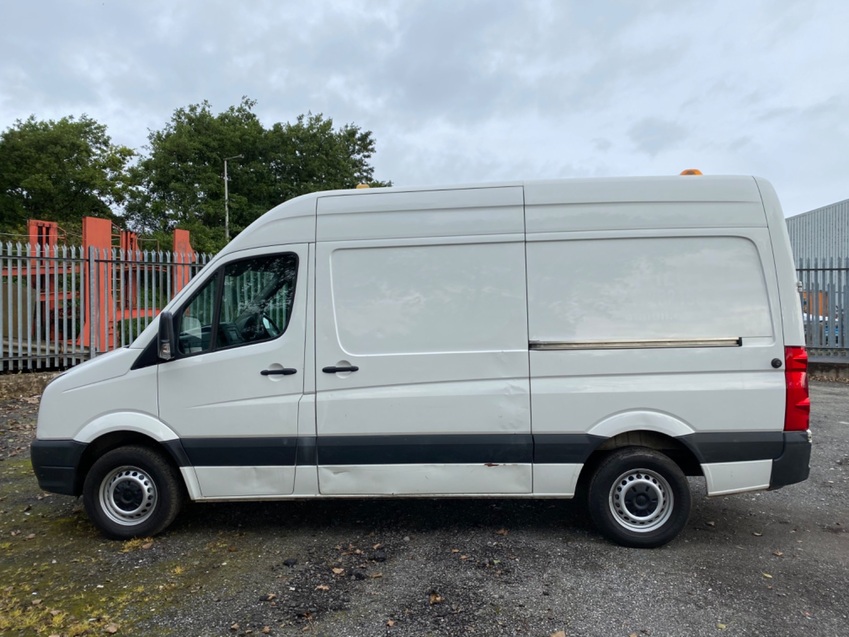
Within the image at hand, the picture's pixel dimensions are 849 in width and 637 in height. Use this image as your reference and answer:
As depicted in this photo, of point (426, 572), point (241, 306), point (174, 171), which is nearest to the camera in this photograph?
point (426, 572)

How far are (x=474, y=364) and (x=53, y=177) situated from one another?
113ft

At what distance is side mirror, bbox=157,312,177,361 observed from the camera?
4.09m

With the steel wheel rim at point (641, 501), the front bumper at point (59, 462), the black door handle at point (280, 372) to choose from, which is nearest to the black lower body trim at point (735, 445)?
the steel wheel rim at point (641, 501)

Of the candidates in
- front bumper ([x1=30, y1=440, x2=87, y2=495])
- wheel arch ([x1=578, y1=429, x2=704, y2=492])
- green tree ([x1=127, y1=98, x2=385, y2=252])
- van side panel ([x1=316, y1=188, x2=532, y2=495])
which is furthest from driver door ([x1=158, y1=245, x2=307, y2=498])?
green tree ([x1=127, y1=98, x2=385, y2=252])

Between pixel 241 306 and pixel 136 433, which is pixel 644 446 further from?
pixel 136 433

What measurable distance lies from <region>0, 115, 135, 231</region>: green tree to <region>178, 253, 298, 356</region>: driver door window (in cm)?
3123

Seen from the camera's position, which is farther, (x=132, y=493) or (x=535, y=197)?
(x=132, y=493)

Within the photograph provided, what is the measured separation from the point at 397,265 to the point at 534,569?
2.23 metres

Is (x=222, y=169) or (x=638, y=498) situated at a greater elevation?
(x=222, y=169)

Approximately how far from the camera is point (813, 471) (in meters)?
5.91

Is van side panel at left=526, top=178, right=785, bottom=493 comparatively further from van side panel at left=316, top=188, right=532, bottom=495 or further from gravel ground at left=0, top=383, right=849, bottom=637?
gravel ground at left=0, top=383, right=849, bottom=637

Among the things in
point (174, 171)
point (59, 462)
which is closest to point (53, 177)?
point (174, 171)

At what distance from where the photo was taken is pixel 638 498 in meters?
4.08

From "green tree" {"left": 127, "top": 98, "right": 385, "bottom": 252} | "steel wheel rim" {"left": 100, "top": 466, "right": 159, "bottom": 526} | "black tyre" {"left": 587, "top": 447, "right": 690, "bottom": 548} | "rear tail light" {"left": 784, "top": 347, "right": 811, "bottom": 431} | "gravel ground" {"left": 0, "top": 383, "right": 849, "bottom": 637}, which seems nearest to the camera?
"gravel ground" {"left": 0, "top": 383, "right": 849, "bottom": 637}
